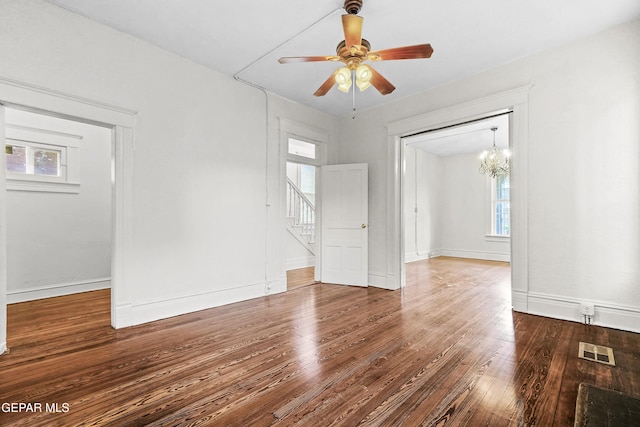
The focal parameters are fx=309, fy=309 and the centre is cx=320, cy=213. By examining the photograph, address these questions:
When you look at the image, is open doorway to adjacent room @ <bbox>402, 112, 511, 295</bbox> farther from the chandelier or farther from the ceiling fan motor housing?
the ceiling fan motor housing

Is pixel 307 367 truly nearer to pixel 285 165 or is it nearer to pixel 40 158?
pixel 285 165

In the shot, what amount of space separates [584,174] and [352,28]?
Result: 3.03 meters

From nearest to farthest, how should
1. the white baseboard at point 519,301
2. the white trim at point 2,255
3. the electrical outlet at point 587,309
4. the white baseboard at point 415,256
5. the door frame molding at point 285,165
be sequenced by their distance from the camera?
the white trim at point 2,255
the electrical outlet at point 587,309
the white baseboard at point 519,301
the door frame molding at point 285,165
the white baseboard at point 415,256

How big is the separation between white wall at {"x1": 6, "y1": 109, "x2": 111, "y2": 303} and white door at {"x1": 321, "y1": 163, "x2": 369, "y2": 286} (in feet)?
12.1

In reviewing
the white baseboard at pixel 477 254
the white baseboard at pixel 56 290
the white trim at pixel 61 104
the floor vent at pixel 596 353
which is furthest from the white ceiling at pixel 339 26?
the white baseboard at pixel 477 254

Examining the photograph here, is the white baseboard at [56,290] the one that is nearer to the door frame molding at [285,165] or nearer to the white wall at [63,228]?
the white wall at [63,228]

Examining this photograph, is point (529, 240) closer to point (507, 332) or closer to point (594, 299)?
point (594, 299)

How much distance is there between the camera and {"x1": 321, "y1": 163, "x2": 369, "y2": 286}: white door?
532cm

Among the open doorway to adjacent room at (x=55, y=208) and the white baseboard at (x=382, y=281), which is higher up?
the open doorway to adjacent room at (x=55, y=208)

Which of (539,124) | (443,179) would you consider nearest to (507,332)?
(539,124)

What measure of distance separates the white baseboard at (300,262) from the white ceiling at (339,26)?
4.09 m

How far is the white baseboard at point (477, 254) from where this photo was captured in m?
8.17

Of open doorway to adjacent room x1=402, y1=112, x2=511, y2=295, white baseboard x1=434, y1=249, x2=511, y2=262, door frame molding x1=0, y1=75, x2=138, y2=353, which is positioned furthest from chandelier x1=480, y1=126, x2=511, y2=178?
door frame molding x1=0, y1=75, x2=138, y2=353

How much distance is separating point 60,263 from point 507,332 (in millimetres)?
5979
